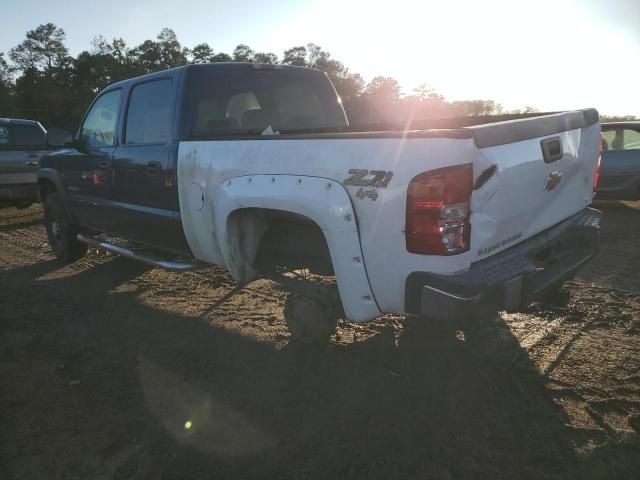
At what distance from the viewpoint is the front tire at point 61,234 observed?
5.53 m

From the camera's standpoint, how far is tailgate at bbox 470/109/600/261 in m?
2.18

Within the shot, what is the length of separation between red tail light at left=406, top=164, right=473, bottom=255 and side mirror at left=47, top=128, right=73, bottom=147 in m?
4.41

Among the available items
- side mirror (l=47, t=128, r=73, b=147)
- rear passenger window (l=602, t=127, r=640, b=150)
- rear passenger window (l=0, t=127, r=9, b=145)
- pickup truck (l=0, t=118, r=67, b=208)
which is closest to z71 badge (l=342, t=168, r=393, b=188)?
side mirror (l=47, t=128, r=73, b=147)

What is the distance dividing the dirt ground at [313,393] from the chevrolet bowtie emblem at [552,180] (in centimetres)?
91

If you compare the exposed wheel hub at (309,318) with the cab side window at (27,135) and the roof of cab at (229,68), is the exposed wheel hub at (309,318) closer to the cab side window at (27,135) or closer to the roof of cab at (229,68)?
the roof of cab at (229,68)

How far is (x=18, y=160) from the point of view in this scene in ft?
27.8

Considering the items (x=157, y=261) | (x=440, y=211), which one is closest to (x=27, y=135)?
(x=157, y=261)

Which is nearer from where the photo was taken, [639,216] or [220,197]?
[220,197]

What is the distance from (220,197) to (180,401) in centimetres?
129

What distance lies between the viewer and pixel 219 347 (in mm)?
3318

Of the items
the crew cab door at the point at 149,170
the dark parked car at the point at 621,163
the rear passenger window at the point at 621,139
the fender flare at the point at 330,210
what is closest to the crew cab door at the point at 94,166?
the crew cab door at the point at 149,170

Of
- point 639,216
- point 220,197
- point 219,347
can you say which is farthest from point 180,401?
point 639,216

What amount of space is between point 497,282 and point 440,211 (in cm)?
48

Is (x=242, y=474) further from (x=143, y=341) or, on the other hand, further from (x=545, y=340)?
(x=545, y=340)
